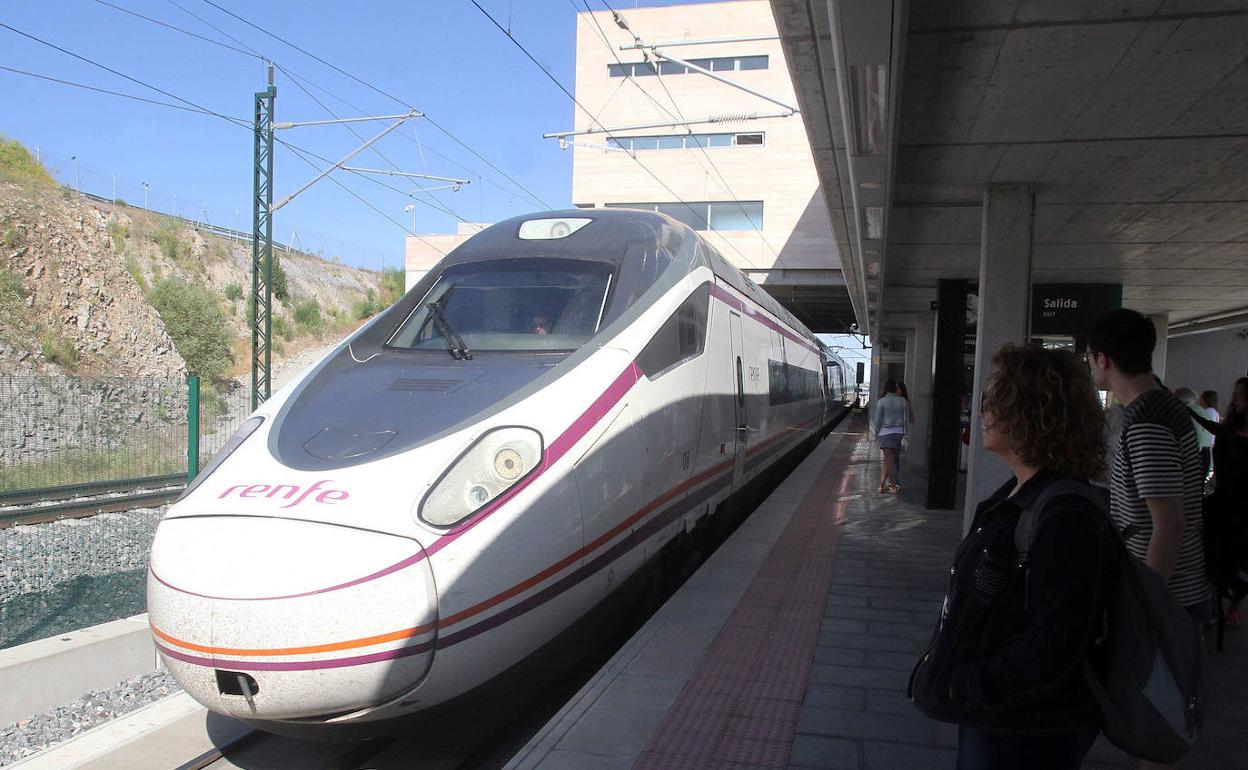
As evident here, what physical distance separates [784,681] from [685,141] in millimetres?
26104

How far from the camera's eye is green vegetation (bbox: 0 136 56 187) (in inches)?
1123

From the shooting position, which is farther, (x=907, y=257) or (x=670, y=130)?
(x=670, y=130)

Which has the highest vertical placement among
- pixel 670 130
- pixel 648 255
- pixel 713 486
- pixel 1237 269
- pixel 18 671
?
pixel 670 130

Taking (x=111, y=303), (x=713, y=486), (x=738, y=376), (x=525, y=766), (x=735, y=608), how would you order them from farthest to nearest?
(x=111, y=303), (x=738, y=376), (x=713, y=486), (x=735, y=608), (x=525, y=766)

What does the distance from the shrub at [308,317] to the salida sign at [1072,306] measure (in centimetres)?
4063

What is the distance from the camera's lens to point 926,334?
55.9ft

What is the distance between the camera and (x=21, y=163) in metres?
30.4

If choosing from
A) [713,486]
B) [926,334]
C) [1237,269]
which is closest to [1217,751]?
[713,486]

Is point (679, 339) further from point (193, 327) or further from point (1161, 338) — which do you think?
point (193, 327)

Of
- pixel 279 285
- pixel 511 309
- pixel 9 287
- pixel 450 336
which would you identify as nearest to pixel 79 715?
pixel 450 336

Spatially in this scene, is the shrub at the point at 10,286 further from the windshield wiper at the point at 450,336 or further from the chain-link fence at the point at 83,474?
the windshield wiper at the point at 450,336

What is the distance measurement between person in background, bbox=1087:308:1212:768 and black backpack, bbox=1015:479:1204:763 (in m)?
0.71

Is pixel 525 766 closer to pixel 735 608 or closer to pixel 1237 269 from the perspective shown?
pixel 735 608

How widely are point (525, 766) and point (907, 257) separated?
8595mm
